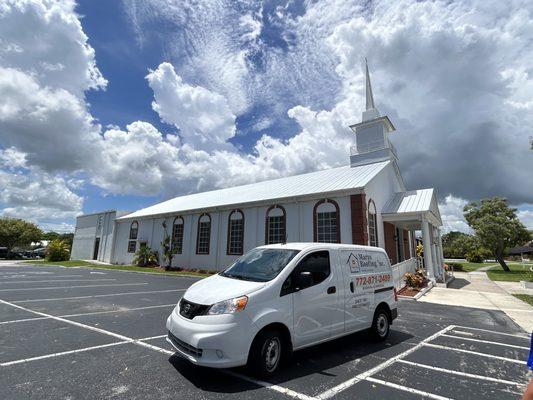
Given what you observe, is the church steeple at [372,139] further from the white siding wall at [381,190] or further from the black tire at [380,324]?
the black tire at [380,324]

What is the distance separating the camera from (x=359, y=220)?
17.2m

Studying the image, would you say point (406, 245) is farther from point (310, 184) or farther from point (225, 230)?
point (225, 230)

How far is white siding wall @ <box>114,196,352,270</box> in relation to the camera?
19344 mm

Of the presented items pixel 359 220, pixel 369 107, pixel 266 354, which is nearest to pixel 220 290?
pixel 266 354

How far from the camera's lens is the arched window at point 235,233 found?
2280cm

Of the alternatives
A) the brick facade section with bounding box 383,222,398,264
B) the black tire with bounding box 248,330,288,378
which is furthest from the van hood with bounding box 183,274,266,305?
the brick facade section with bounding box 383,222,398,264

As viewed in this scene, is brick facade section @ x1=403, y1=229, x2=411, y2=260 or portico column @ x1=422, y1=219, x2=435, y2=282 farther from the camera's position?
brick facade section @ x1=403, y1=229, x2=411, y2=260

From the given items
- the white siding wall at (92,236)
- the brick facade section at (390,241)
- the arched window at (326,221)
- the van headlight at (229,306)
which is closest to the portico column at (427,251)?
the brick facade section at (390,241)

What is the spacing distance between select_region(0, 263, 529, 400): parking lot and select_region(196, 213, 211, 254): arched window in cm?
1654

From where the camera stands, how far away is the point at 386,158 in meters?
22.7

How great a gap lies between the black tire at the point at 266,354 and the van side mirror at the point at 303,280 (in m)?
0.79

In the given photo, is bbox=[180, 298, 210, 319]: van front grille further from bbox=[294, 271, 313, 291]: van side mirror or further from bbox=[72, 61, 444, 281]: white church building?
bbox=[72, 61, 444, 281]: white church building

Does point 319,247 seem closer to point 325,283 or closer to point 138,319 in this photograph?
point 325,283

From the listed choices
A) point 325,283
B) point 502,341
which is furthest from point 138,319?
point 502,341
